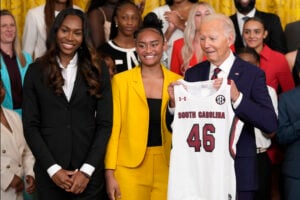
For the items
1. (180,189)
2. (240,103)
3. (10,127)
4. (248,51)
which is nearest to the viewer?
(240,103)

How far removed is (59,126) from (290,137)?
66.0 inches

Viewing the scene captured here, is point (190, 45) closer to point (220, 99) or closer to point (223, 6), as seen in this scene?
point (220, 99)

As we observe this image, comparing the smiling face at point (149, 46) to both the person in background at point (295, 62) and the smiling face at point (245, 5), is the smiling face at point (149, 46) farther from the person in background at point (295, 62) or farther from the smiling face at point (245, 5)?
the smiling face at point (245, 5)

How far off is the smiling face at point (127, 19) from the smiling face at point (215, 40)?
1.50 metres

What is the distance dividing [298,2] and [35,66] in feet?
11.4

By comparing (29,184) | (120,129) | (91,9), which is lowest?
(29,184)

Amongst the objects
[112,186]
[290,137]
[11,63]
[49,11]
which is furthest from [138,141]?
[49,11]

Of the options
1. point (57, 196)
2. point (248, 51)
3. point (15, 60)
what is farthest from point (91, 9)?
point (57, 196)

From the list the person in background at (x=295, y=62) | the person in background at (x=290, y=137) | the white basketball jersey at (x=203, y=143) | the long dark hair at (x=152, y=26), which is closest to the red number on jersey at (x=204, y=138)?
the white basketball jersey at (x=203, y=143)

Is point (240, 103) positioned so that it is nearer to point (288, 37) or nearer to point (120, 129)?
point (120, 129)

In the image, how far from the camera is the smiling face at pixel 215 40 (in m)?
3.80

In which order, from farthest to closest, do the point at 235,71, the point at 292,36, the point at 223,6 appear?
the point at 223,6 → the point at 292,36 → the point at 235,71

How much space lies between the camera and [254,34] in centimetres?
546

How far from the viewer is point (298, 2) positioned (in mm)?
6695
